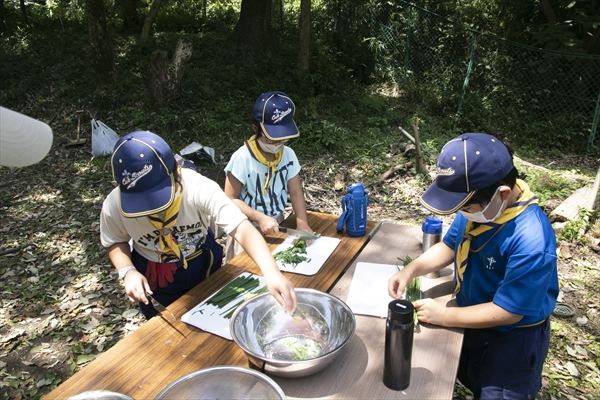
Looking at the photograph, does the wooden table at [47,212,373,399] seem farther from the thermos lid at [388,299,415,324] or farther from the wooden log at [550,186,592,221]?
the wooden log at [550,186,592,221]

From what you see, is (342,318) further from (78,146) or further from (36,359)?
(78,146)

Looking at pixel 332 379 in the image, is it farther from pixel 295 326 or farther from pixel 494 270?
pixel 494 270

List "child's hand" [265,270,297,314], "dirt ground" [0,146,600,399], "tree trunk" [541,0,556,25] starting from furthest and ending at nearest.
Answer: "tree trunk" [541,0,556,25] → "dirt ground" [0,146,600,399] → "child's hand" [265,270,297,314]

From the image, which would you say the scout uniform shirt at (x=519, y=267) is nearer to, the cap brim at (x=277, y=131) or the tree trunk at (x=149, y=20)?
the cap brim at (x=277, y=131)

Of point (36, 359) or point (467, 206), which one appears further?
point (36, 359)

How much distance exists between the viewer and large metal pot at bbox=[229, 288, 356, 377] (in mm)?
1706

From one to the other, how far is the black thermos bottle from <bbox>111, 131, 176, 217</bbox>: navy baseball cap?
1.01m

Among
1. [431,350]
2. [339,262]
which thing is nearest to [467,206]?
[431,350]

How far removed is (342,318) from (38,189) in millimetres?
5684

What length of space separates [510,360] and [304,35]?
26.9 ft

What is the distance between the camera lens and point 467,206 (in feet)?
5.50

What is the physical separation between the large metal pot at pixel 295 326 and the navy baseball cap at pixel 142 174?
571 mm

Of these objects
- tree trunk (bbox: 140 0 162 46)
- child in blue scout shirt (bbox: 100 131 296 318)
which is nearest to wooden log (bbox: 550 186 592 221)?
child in blue scout shirt (bbox: 100 131 296 318)

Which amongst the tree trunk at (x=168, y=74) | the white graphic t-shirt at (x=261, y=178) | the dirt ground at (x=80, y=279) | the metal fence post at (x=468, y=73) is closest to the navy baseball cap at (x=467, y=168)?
the white graphic t-shirt at (x=261, y=178)
